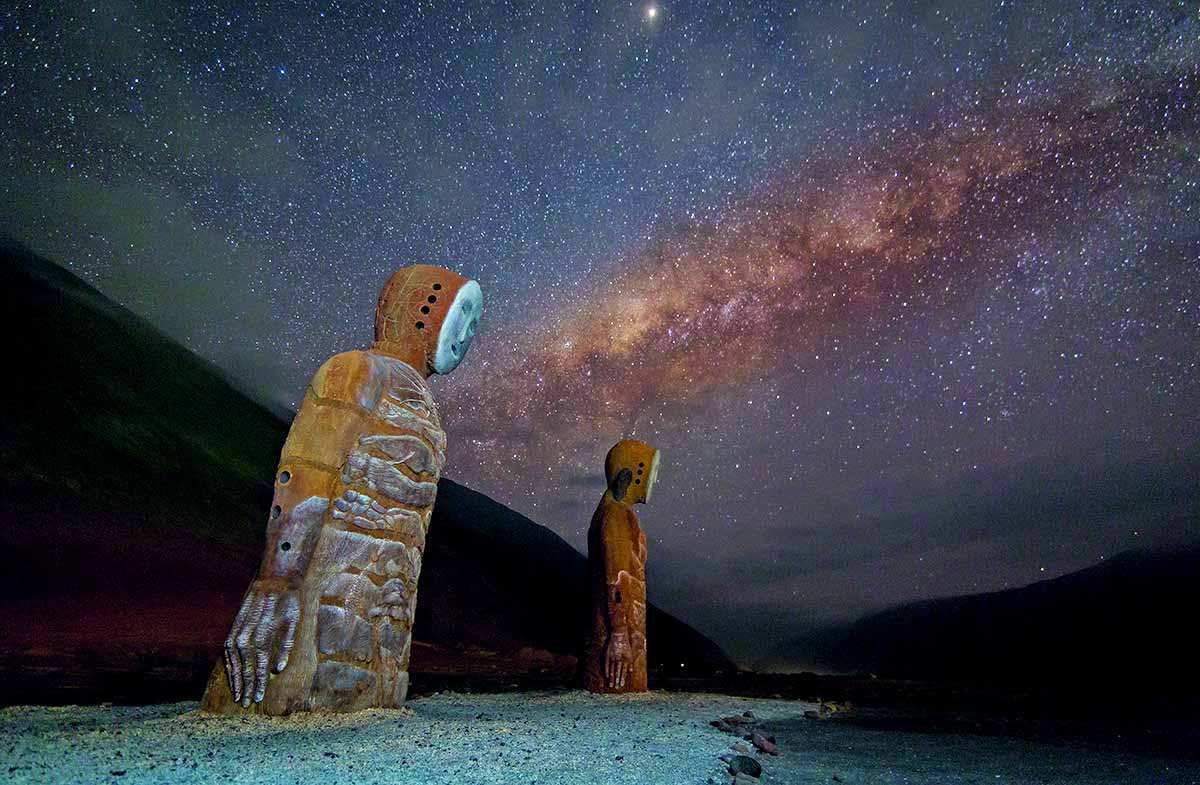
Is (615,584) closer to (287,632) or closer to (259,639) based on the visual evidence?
(287,632)

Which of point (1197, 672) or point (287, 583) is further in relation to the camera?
point (1197, 672)

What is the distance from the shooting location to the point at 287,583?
15.1 ft

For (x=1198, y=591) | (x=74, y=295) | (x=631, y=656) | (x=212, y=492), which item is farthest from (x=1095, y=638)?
(x=74, y=295)

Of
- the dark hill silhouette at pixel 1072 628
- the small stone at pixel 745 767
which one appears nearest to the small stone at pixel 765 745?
the small stone at pixel 745 767

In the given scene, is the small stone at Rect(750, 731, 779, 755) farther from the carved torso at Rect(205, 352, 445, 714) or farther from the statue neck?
the statue neck

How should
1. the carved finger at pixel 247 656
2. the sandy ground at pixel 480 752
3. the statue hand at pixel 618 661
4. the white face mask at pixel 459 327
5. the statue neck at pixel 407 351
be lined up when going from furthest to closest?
the statue hand at pixel 618 661
the white face mask at pixel 459 327
the statue neck at pixel 407 351
the carved finger at pixel 247 656
the sandy ground at pixel 480 752

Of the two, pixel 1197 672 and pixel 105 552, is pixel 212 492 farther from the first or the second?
pixel 1197 672

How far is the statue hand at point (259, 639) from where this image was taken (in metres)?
4.29

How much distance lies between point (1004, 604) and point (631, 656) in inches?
2404

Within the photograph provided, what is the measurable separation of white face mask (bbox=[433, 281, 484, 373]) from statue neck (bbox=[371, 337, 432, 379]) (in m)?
0.13

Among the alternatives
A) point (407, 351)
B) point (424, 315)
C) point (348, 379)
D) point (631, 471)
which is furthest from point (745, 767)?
point (631, 471)

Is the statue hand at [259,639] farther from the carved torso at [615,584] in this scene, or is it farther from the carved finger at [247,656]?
the carved torso at [615,584]

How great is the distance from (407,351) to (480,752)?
11.9 feet

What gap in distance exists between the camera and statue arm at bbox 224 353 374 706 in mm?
4336
